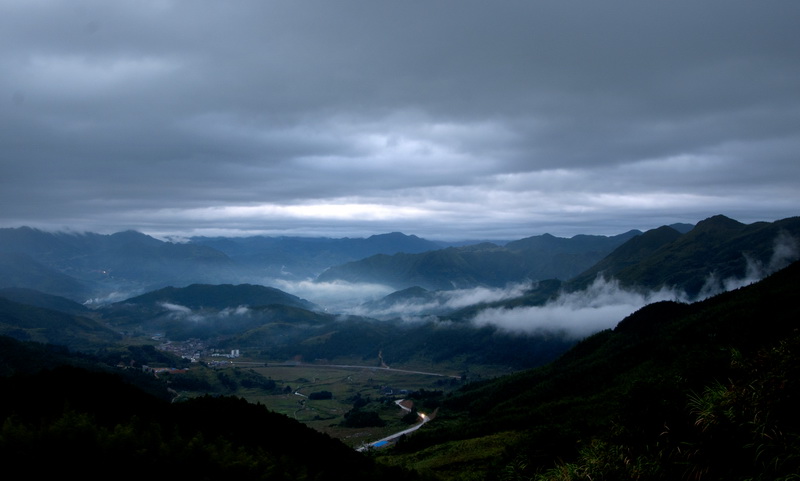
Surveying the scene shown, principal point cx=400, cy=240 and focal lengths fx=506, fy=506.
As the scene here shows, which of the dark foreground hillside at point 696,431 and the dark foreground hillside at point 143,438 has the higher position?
the dark foreground hillside at point 696,431

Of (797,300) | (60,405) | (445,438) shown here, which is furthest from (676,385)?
(445,438)

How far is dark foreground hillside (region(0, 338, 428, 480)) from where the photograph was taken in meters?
33.8

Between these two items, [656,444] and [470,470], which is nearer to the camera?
[656,444]

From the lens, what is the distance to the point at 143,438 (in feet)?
130

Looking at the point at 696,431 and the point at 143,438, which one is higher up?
the point at 696,431

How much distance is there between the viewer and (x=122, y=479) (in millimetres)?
32938

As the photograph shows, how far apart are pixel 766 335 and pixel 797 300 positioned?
3807 cm

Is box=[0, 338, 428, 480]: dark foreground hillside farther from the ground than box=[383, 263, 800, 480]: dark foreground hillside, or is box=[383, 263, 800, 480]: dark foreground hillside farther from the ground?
box=[383, 263, 800, 480]: dark foreground hillside

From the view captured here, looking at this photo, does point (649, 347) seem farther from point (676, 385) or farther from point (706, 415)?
point (706, 415)

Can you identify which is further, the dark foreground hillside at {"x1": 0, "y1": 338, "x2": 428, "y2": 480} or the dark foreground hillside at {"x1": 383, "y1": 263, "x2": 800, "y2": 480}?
the dark foreground hillside at {"x1": 0, "y1": 338, "x2": 428, "y2": 480}

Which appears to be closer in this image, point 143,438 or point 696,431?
point 696,431

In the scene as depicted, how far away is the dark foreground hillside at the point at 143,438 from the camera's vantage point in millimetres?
33781

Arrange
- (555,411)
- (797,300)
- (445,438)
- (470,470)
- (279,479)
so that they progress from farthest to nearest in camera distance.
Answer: (445,438), (555,411), (797,300), (470,470), (279,479)

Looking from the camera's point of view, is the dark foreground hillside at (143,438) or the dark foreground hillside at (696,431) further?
the dark foreground hillside at (143,438)
